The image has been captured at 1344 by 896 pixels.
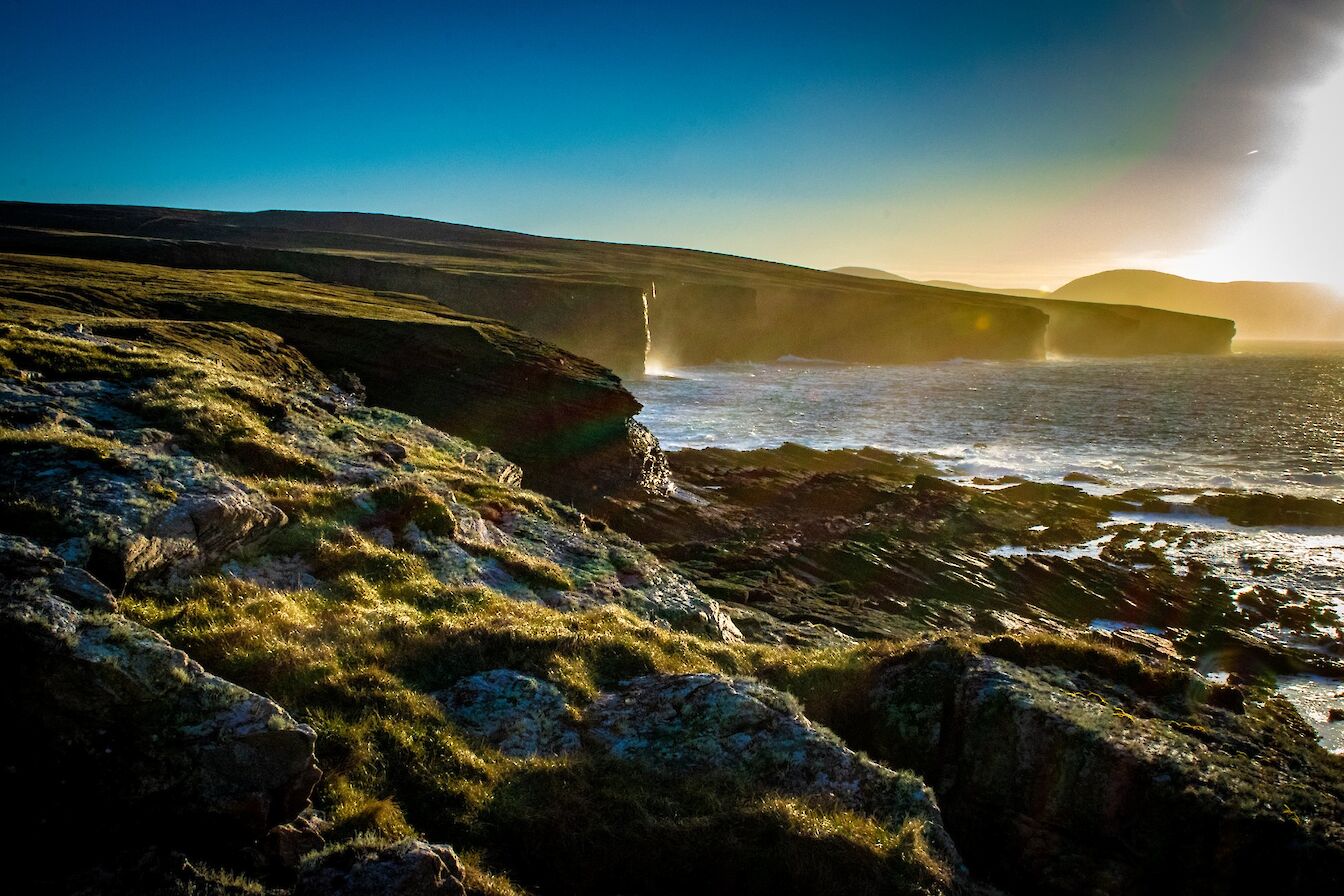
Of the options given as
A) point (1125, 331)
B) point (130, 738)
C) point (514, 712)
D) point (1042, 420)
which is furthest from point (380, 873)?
point (1125, 331)

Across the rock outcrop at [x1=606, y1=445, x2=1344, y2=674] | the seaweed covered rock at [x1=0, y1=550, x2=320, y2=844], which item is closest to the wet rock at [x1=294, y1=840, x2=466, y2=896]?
the seaweed covered rock at [x1=0, y1=550, x2=320, y2=844]

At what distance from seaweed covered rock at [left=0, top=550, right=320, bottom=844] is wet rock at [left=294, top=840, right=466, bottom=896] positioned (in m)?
0.86

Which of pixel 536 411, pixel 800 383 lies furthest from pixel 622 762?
pixel 800 383

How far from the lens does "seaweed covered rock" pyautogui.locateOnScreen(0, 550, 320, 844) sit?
211 inches

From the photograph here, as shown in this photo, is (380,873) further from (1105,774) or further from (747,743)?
(1105,774)

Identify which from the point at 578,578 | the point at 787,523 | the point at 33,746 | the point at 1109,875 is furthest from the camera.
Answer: the point at 787,523

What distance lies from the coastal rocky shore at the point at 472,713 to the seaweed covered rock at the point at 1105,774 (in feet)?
0.11

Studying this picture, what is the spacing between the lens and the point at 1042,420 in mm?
69875

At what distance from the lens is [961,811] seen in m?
8.43

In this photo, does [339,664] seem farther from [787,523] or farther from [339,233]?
[339,233]

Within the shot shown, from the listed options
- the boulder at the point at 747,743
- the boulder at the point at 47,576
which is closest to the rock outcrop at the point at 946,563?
the boulder at the point at 747,743

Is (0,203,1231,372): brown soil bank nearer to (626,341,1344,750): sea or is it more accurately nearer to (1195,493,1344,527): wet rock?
(626,341,1344,750): sea

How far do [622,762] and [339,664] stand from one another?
3.24m

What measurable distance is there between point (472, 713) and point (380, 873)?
306 cm
